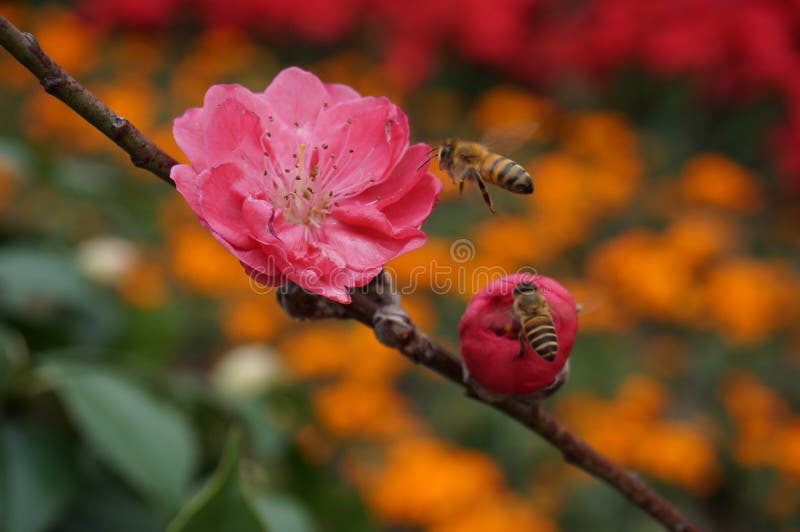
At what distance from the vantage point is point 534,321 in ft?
2.14

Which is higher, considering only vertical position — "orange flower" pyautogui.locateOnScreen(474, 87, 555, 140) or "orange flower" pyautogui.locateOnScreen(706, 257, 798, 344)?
"orange flower" pyautogui.locateOnScreen(474, 87, 555, 140)

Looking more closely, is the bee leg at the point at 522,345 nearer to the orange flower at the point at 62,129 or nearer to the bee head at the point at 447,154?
the bee head at the point at 447,154

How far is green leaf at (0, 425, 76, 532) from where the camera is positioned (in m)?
0.95

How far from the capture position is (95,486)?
1140 millimetres

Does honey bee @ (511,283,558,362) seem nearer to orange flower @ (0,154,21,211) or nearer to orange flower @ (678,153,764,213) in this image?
orange flower @ (0,154,21,211)

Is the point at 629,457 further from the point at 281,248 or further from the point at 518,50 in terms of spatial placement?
the point at 518,50

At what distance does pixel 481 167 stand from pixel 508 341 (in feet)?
0.60

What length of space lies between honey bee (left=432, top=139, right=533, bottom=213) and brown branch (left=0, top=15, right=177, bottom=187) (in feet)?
0.82

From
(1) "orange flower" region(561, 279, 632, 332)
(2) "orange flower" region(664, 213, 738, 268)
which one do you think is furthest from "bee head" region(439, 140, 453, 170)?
(2) "orange flower" region(664, 213, 738, 268)

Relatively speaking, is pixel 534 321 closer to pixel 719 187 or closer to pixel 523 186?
pixel 523 186

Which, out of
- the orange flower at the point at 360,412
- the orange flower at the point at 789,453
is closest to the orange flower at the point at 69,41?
the orange flower at the point at 360,412

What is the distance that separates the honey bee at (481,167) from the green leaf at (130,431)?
47 centimetres

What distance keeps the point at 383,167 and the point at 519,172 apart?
0.12 meters

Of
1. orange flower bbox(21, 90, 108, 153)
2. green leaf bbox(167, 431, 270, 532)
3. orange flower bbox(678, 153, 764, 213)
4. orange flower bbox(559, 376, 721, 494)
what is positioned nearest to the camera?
green leaf bbox(167, 431, 270, 532)
